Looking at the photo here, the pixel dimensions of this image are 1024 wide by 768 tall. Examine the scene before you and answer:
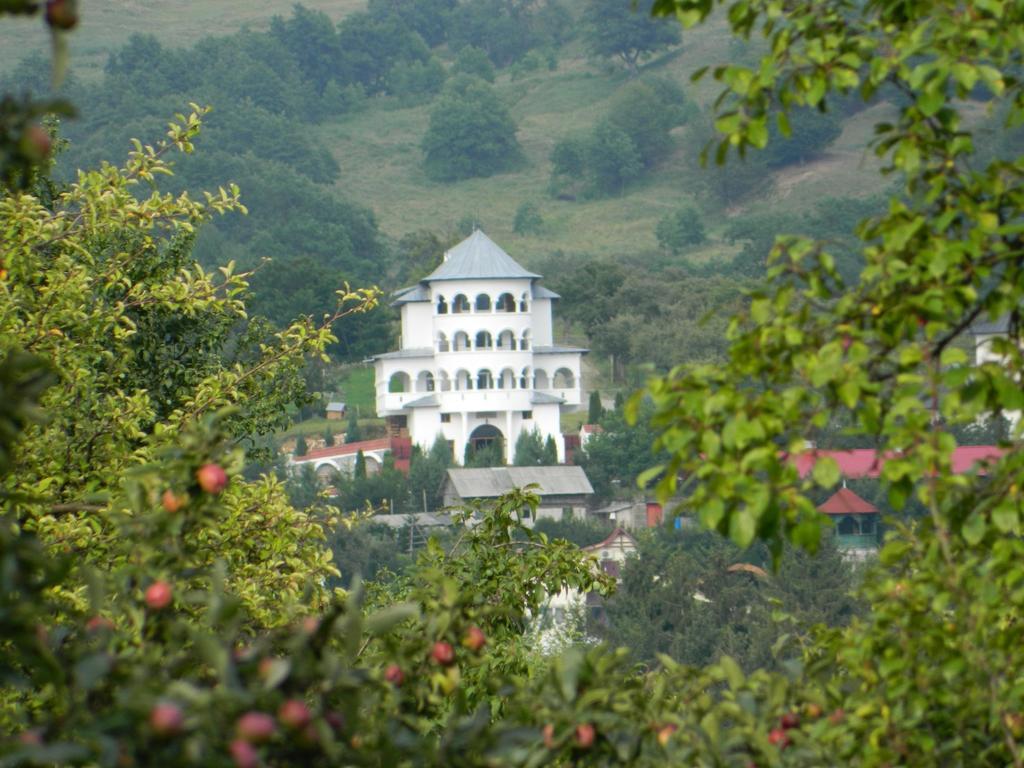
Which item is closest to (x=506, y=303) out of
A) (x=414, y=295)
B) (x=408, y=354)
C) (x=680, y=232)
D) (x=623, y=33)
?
(x=414, y=295)

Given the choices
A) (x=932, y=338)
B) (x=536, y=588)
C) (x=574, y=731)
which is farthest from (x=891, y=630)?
(x=536, y=588)

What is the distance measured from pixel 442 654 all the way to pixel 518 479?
239 feet

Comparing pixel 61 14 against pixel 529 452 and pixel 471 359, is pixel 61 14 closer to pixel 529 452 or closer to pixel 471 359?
pixel 529 452

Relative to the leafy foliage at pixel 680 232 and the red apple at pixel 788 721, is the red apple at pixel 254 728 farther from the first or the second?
the leafy foliage at pixel 680 232

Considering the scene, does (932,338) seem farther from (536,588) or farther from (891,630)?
(536,588)

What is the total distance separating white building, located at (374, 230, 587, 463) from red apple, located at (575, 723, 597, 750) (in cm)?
8061

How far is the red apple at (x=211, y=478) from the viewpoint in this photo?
3.47m

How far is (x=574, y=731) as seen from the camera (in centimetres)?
343

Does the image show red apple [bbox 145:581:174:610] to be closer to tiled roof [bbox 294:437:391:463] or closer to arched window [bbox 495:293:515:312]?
tiled roof [bbox 294:437:391:463]

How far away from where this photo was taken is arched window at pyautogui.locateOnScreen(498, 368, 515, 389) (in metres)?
86.6

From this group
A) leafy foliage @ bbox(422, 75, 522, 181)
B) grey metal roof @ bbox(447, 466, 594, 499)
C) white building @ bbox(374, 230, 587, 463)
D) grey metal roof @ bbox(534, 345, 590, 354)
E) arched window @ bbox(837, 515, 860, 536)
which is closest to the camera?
grey metal roof @ bbox(447, 466, 594, 499)

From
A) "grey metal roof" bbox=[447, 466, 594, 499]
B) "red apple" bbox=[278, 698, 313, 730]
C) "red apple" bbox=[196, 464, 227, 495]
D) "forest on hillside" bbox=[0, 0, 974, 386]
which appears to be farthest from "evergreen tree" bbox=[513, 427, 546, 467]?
"red apple" bbox=[278, 698, 313, 730]

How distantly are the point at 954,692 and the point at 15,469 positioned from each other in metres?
5.19

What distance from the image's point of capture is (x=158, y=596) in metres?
3.29
